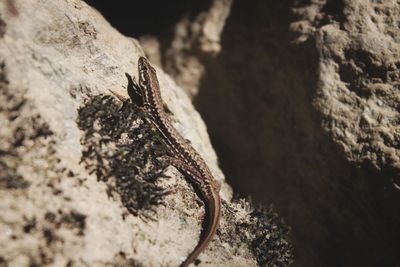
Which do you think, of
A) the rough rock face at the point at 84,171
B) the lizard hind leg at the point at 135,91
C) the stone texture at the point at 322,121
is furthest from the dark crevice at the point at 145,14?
the lizard hind leg at the point at 135,91

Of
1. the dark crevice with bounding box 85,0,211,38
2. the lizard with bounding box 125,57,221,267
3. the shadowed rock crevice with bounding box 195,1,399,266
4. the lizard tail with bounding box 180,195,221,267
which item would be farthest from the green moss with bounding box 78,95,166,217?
the dark crevice with bounding box 85,0,211,38

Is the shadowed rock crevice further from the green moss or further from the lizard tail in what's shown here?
the green moss

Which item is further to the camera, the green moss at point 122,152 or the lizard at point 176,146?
the lizard at point 176,146

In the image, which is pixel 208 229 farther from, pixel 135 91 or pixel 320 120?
pixel 320 120

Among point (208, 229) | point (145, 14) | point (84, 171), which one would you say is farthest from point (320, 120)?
point (145, 14)

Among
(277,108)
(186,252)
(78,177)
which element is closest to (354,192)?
(277,108)

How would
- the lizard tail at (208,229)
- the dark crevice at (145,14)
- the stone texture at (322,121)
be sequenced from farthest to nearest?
the dark crevice at (145,14)
the stone texture at (322,121)
the lizard tail at (208,229)

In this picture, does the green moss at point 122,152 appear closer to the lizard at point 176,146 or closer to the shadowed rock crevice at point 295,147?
the lizard at point 176,146
